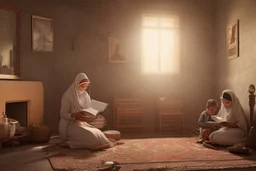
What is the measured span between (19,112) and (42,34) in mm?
1958

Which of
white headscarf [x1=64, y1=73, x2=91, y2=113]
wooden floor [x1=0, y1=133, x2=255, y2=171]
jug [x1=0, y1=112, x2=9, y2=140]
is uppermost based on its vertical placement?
white headscarf [x1=64, y1=73, x2=91, y2=113]

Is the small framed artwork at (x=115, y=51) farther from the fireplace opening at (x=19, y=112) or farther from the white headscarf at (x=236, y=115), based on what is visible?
the white headscarf at (x=236, y=115)

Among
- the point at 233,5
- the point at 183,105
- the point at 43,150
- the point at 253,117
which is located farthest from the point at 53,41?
the point at 253,117

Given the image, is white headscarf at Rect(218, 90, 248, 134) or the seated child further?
the seated child

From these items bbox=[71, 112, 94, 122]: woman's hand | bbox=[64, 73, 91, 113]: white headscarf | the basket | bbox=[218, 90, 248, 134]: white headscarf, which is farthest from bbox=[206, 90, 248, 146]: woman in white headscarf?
the basket

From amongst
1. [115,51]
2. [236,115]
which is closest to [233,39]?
[236,115]

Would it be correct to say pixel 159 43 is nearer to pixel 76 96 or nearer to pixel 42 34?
pixel 42 34

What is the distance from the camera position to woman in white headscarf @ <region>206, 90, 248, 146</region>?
5.77 m

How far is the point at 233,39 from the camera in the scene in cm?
706

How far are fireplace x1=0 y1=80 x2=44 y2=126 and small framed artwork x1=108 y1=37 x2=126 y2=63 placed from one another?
6.54ft

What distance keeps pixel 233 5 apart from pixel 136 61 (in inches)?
109

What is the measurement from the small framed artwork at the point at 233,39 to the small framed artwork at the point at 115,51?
2.67 m

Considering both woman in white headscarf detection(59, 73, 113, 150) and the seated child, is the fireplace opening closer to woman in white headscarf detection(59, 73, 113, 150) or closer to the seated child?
woman in white headscarf detection(59, 73, 113, 150)

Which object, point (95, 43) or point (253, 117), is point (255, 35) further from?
point (95, 43)
